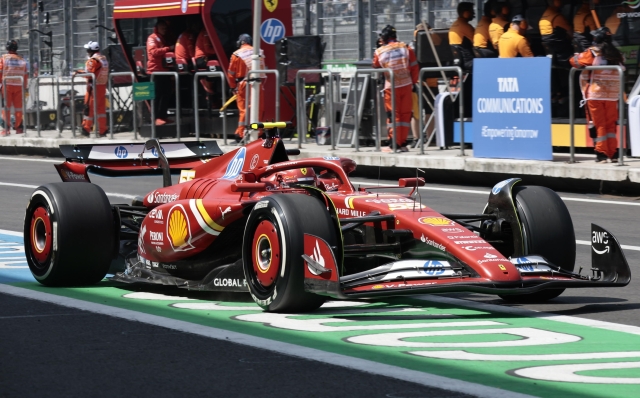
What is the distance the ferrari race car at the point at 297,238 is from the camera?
6.95 m


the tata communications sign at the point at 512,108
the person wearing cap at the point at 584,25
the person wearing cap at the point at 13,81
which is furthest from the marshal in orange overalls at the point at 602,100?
the person wearing cap at the point at 13,81

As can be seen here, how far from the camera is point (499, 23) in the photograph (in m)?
20.0

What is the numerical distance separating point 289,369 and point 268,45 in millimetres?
20378

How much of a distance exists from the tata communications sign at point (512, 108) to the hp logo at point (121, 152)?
7.62 m

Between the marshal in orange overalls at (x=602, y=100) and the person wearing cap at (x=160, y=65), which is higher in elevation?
the person wearing cap at (x=160, y=65)

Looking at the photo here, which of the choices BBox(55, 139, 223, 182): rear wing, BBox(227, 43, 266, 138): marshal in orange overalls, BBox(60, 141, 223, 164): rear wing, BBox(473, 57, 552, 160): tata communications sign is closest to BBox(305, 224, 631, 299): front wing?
BBox(55, 139, 223, 182): rear wing

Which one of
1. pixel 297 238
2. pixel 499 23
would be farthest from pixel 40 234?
pixel 499 23

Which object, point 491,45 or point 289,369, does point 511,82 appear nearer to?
point 491,45

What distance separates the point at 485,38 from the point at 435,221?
13.4 meters

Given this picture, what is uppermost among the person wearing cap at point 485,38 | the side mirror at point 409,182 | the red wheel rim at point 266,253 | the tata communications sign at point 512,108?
the person wearing cap at point 485,38

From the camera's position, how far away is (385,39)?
60.8 feet

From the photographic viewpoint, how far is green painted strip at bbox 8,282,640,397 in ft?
18.0

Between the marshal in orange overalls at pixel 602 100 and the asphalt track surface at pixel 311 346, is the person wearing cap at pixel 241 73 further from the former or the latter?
the asphalt track surface at pixel 311 346

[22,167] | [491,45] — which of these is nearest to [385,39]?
[491,45]
